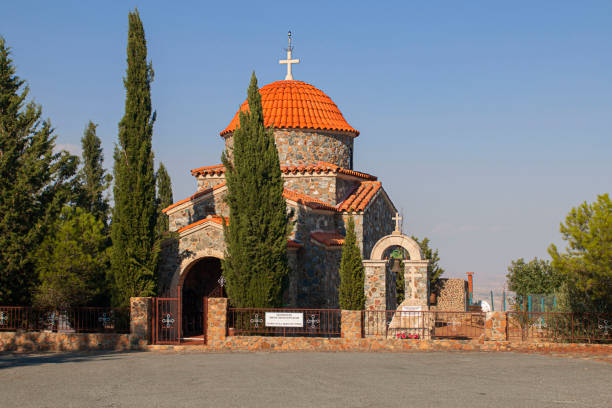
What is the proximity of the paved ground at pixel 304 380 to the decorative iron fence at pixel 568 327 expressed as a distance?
103 inches

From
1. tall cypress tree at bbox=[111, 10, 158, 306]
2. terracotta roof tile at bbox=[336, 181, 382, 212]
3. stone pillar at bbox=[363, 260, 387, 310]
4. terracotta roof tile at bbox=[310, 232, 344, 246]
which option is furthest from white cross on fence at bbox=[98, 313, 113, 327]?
terracotta roof tile at bbox=[336, 181, 382, 212]

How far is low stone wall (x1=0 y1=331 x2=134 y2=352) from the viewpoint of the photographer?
21.7 m

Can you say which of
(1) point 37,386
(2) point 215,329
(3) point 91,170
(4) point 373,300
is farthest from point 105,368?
(3) point 91,170

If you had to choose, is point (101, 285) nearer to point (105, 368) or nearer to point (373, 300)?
point (105, 368)

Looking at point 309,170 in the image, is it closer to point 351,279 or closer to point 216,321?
point 351,279

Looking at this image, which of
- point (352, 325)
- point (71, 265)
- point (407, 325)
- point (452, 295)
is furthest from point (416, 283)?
point (452, 295)

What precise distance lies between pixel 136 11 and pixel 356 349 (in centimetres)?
1400

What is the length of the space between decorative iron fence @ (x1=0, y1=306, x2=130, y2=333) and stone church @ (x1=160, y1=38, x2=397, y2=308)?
9.59 feet

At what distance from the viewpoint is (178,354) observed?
2052 centimetres

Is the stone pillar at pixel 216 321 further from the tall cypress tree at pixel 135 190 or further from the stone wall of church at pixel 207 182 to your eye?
the stone wall of church at pixel 207 182

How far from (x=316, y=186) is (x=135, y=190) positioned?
27.9 feet

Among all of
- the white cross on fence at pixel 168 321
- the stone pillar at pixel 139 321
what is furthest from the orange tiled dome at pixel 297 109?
the stone pillar at pixel 139 321

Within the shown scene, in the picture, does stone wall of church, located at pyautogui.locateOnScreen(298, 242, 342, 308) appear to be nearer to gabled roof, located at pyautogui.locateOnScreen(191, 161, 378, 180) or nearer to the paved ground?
gabled roof, located at pyautogui.locateOnScreen(191, 161, 378, 180)

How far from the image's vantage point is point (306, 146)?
99.8 ft
